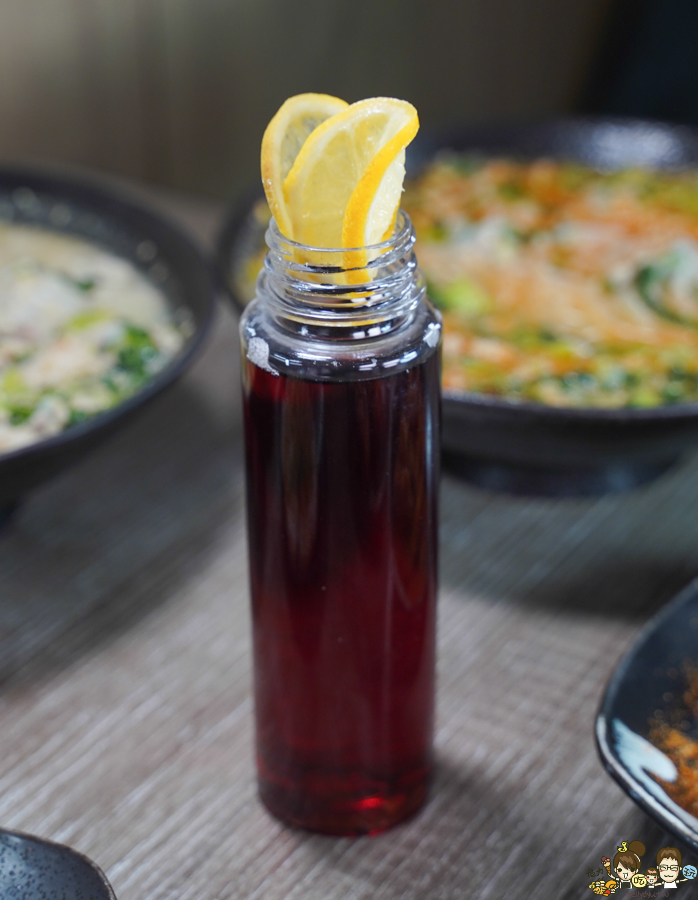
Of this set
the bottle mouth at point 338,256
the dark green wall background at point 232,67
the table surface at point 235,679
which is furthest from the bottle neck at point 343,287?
the dark green wall background at point 232,67

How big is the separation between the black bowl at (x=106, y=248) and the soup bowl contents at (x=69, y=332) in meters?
0.02

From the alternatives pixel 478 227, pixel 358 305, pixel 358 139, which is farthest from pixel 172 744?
pixel 478 227

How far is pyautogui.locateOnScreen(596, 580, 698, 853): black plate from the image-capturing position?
0.81m

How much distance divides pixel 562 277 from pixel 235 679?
95cm

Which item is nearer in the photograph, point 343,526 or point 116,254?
point 343,526

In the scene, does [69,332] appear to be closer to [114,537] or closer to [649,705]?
[114,537]

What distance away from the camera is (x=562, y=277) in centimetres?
171

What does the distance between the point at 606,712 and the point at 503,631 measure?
0.94 ft

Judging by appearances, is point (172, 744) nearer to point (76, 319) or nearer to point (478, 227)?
point (76, 319)

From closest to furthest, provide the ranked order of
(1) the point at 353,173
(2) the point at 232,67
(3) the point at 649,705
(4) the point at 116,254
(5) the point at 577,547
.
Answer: (1) the point at 353,173 → (3) the point at 649,705 → (5) the point at 577,547 → (4) the point at 116,254 → (2) the point at 232,67

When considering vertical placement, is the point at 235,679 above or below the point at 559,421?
below

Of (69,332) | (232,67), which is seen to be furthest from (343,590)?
(232,67)

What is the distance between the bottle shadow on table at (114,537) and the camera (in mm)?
1168

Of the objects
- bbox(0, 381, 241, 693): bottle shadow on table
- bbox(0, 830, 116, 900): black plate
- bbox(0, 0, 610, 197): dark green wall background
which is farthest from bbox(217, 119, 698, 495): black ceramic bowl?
bbox(0, 0, 610, 197): dark green wall background
